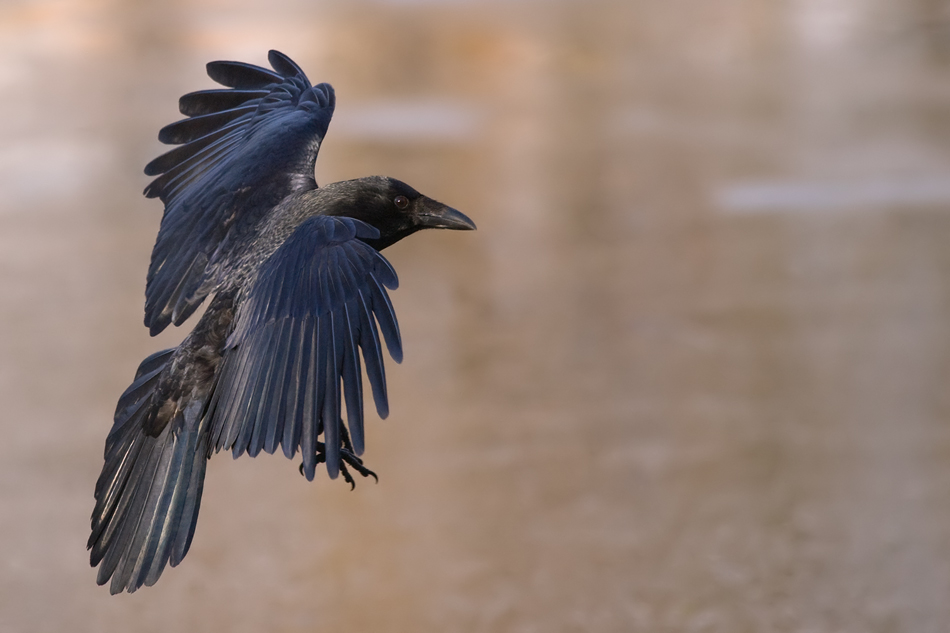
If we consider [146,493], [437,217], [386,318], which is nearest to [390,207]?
[437,217]

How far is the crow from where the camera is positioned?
1.09 m

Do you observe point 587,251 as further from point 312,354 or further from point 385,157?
point 312,354

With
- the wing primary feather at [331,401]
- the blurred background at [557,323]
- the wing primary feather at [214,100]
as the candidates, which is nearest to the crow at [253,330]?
the wing primary feather at [331,401]

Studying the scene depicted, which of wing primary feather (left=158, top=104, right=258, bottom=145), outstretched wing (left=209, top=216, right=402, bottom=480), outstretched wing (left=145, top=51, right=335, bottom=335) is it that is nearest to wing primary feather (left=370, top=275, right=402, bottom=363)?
outstretched wing (left=209, top=216, right=402, bottom=480)

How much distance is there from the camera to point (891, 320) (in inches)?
187

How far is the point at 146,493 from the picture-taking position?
3.95 ft

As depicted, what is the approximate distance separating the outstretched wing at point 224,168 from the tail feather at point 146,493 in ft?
0.55

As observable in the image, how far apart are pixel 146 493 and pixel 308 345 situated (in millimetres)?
275

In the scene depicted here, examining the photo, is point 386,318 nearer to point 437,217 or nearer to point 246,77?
point 437,217

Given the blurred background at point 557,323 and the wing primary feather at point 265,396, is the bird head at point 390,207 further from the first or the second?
the blurred background at point 557,323

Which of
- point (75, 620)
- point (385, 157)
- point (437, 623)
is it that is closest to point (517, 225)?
point (385, 157)

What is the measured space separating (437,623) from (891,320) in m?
2.65

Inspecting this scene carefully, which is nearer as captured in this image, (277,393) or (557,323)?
(277,393)

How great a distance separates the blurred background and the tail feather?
2.12 metres
